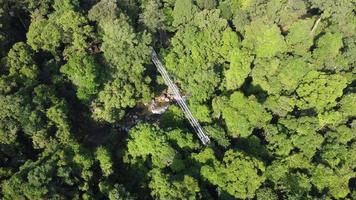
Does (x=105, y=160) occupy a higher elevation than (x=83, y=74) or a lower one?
lower

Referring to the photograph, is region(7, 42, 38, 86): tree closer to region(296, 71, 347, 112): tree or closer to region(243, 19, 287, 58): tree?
region(243, 19, 287, 58): tree

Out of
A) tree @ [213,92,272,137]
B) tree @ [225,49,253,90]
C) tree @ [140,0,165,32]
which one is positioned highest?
tree @ [140,0,165,32]

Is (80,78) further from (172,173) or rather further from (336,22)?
(336,22)

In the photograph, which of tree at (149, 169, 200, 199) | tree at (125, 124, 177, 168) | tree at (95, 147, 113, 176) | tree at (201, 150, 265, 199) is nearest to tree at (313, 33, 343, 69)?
tree at (201, 150, 265, 199)

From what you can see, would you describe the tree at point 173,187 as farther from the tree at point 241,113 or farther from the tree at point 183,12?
the tree at point 183,12

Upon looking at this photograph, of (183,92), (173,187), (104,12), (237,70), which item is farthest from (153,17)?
(173,187)

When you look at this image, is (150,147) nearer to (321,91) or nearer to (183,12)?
(183,12)

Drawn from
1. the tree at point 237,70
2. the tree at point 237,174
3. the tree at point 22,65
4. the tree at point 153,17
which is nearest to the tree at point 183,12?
the tree at point 153,17
